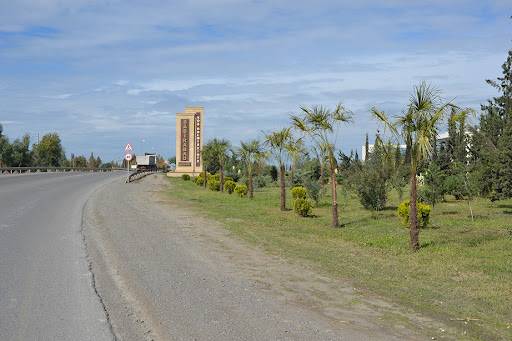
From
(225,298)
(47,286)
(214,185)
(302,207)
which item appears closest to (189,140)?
(214,185)

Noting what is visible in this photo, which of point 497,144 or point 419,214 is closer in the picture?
point 419,214

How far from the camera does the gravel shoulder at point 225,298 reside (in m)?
6.64

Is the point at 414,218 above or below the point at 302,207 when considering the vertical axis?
above

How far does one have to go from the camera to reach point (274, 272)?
10656 millimetres

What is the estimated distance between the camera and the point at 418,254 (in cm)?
1301

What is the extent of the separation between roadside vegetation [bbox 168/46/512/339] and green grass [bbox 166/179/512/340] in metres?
0.02

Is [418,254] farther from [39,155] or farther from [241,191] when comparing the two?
[39,155]

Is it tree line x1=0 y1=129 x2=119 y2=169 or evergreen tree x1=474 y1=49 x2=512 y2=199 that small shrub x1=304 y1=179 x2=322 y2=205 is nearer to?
evergreen tree x1=474 y1=49 x2=512 y2=199

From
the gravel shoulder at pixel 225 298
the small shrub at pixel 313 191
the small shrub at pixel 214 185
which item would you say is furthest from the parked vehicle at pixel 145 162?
the gravel shoulder at pixel 225 298

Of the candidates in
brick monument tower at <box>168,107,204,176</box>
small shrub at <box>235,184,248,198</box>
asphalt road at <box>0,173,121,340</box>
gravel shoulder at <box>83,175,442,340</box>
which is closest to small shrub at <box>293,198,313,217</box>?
asphalt road at <box>0,173,121,340</box>

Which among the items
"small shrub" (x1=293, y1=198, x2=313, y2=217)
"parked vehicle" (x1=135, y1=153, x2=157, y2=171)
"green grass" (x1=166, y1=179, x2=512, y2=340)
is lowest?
"green grass" (x1=166, y1=179, x2=512, y2=340)

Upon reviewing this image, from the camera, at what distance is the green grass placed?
322 inches

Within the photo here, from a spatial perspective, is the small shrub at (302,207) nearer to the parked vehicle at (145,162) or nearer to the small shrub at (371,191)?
the small shrub at (371,191)

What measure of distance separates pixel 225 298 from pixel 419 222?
10.3 meters
